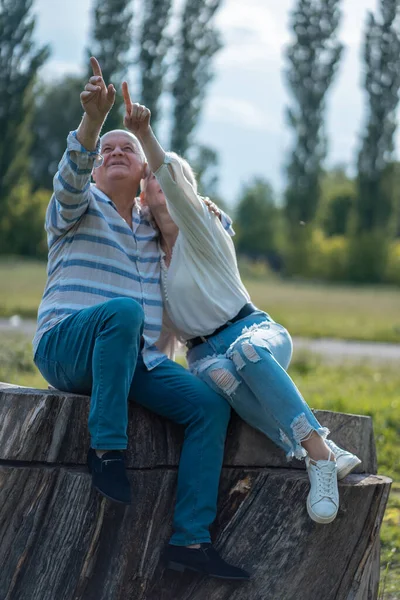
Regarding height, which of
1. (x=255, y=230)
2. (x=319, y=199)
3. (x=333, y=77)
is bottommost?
(x=255, y=230)

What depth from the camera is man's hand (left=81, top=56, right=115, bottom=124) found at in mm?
3242

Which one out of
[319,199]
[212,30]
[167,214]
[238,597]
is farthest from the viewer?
[319,199]

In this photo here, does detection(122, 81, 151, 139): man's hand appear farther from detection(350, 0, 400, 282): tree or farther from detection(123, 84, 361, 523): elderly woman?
detection(350, 0, 400, 282): tree

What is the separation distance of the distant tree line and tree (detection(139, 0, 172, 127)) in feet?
0.11

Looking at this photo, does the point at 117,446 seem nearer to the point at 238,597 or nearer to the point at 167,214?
the point at 238,597

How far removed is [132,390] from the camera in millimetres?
3279

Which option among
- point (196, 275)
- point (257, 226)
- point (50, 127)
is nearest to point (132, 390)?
point (196, 275)

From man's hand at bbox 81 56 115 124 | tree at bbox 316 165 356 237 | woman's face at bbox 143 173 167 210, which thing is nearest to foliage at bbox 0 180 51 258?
tree at bbox 316 165 356 237

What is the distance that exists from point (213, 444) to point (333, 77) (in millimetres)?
37347

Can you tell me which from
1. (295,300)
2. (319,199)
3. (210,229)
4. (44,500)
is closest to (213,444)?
→ (44,500)

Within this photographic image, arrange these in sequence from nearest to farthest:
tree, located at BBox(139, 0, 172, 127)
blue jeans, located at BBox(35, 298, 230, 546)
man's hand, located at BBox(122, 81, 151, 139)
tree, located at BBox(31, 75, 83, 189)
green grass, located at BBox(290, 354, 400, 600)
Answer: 1. blue jeans, located at BBox(35, 298, 230, 546)
2. man's hand, located at BBox(122, 81, 151, 139)
3. green grass, located at BBox(290, 354, 400, 600)
4. tree, located at BBox(139, 0, 172, 127)
5. tree, located at BBox(31, 75, 83, 189)

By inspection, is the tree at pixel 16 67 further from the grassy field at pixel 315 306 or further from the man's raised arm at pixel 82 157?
the man's raised arm at pixel 82 157

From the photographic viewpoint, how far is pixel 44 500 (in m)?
3.16

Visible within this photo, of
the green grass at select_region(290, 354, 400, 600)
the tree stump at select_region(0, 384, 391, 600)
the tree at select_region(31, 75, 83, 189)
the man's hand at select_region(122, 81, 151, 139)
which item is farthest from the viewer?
the tree at select_region(31, 75, 83, 189)
